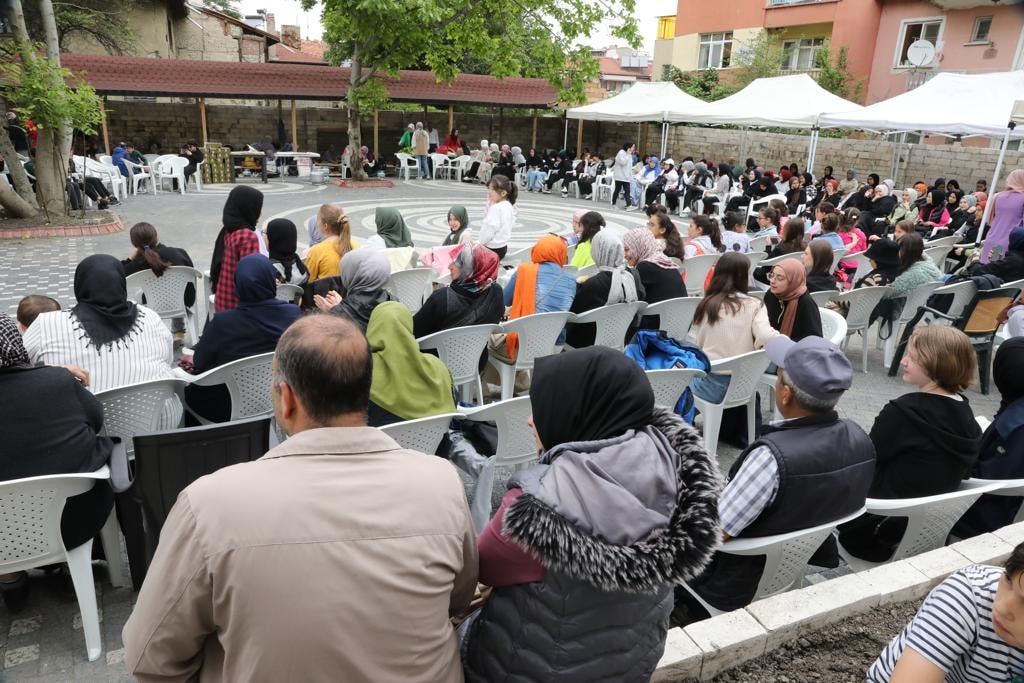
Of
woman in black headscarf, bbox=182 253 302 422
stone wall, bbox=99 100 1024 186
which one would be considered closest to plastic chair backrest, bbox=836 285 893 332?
woman in black headscarf, bbox=182 253 302 422

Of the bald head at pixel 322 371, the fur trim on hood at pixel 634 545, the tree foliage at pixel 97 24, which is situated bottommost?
the fur trim on hood at pixel 634 545

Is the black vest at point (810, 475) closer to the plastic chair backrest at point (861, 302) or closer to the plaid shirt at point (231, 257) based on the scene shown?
the plastic chair backrest at point (861, 302)

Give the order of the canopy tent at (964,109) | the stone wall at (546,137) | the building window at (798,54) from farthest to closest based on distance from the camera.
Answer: the building window at (798,54)
the stone wall at (546,137)
the canopy tent at (964,109)

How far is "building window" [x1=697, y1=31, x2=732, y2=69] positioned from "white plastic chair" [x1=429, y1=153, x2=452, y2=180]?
15012 millimetres

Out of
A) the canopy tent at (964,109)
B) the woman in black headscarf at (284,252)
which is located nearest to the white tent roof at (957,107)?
the canopy tent at (964,109)

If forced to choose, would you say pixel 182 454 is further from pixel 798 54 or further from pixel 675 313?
pixel 798 54

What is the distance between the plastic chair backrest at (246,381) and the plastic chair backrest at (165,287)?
97.1 inches

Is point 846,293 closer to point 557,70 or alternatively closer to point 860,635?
point 860,635

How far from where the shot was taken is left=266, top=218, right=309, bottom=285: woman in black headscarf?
5754mm

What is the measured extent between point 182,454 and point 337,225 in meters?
3.32

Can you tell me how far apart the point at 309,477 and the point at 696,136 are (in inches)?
930

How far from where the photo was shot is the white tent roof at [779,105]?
13031 millimetres

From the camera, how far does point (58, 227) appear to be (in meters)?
11.1

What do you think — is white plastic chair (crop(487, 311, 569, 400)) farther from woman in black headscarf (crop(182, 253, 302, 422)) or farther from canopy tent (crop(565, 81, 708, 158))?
canopy tent (crop(565, 81, 708, 158))
